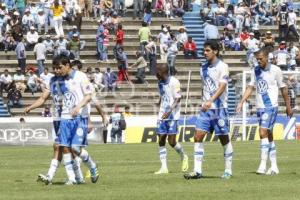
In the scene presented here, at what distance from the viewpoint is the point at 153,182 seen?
2134cm

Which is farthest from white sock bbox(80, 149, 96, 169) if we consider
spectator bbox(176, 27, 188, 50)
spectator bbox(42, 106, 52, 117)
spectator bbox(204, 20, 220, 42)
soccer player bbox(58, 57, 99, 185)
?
spectator bbox(176, 27, 188, 50)

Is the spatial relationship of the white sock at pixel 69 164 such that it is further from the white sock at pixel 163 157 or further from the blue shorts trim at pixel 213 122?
the white sock at pixel 163 157

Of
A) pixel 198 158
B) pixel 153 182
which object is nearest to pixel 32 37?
pixel 198 158

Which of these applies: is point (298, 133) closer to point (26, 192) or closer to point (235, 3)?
point (235, 3)

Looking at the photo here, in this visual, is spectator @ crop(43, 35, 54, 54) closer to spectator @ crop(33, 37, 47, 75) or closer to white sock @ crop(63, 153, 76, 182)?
spectator @ crop(33, 37, 47, 75)

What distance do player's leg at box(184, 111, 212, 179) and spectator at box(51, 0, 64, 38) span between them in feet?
105

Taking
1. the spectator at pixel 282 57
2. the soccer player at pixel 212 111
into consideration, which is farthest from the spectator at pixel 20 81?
the soccer player at pixel 212 111

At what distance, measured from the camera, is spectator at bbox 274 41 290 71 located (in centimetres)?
5347

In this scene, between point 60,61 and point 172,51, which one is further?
point 172,51

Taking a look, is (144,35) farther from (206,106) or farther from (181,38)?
(206,106)

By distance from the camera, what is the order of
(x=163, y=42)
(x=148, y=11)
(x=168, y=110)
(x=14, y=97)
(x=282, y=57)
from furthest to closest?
(x=148, y=11) → (x=163, y=42) → (x=282, y=57) → (x=14, y=97) → (x=168, y=110)

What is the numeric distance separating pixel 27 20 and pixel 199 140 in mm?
33382

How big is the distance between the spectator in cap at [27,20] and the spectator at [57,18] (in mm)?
1120

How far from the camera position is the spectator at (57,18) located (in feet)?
175
